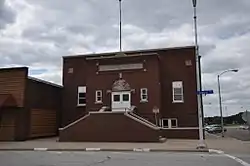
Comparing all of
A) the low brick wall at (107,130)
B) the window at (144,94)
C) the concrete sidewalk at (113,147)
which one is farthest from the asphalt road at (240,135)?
the concrete sidewalk at (113,147)

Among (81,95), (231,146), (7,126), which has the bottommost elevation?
(231,146)

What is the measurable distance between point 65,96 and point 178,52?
14.9 m

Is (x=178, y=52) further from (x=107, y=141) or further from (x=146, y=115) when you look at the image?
Result: (x=107, y=141)

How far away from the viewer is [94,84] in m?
38.5

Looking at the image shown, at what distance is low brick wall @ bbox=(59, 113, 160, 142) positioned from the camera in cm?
3097

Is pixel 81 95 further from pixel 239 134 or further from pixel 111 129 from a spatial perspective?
pixel 239 134

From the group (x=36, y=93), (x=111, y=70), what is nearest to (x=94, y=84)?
(x=111, y=70)

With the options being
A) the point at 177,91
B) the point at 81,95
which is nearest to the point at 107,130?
the point at 177,91

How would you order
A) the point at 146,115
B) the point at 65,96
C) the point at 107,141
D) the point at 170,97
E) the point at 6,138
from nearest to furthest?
the point at 107,141 < the point at 6,138 < the point at 146,115 < the point at 170,97 < the point at 65,96

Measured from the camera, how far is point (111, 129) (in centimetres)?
3183

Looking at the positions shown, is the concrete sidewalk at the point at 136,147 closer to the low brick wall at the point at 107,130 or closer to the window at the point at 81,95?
the low brick wall at the point at 107,130

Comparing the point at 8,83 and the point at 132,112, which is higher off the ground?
the point at 8,83

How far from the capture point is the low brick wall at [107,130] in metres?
31.0

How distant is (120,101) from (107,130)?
5.90m
